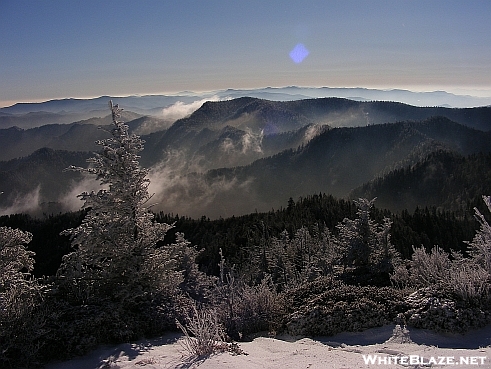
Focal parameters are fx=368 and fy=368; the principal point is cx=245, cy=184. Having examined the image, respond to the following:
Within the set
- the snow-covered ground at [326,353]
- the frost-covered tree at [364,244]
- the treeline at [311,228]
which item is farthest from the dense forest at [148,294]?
the treeline at [311,228]

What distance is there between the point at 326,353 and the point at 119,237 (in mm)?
7605

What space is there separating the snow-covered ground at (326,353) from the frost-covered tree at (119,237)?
117 inches

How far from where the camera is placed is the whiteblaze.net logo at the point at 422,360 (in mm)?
5430

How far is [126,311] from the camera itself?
9648mm

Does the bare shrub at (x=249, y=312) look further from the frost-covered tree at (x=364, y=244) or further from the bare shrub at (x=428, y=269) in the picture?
the frost-covered tree at (x=364, y=244)

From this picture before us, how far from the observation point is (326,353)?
6.78 metres

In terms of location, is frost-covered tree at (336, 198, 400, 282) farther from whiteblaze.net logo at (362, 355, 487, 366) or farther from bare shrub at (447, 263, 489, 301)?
whiteblaze.net logo at (362, 355, 487, 366)

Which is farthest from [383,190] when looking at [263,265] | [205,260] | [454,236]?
[263,265]

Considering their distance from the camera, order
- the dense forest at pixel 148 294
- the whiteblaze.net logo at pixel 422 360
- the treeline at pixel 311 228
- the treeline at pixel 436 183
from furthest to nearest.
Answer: the treeline at pixel 436 183
the treeline at pixel 311 228
the dense forest at pixel 148 294
the whiteblaze.net logo at pixel 422 360

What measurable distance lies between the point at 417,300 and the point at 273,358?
13.0ft

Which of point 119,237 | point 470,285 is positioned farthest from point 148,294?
point 470,285

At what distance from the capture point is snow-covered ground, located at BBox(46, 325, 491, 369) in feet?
19.2

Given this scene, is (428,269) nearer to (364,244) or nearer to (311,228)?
(364,244)

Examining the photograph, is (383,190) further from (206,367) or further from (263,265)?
(206,367)
